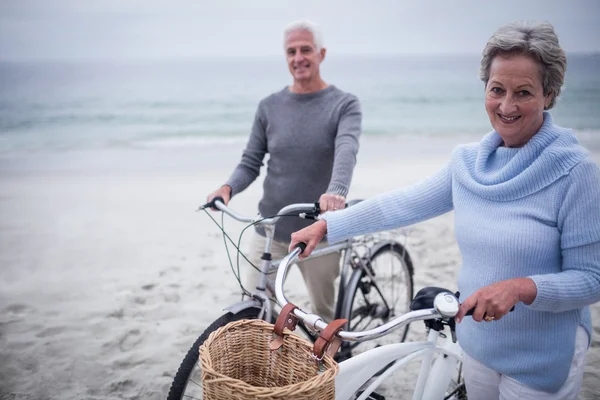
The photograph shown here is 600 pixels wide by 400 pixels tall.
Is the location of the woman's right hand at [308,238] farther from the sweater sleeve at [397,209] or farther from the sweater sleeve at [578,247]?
the sweater sleeve at [578,247]

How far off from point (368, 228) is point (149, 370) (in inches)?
84.9

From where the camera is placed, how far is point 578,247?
144 centimetres

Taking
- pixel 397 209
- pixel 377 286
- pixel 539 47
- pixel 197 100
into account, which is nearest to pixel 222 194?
pixel 397 209

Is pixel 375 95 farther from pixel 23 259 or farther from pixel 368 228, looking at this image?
pixel 368 228

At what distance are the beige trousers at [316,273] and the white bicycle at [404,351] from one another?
1.02 meters

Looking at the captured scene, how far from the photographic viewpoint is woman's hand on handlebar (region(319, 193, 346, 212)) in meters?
2.25

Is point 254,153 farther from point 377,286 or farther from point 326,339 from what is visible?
point 326,339

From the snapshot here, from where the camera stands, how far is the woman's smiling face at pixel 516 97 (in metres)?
1.48

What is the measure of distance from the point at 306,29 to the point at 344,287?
5.13ft

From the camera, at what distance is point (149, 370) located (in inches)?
130

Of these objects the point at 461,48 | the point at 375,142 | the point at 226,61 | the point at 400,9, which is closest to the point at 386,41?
the point at 400,9

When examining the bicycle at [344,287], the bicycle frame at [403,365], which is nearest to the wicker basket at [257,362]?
the bicycle frame at [403,365]

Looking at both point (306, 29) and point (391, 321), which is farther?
point (306, 29)

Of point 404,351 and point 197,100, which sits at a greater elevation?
point 197,100
